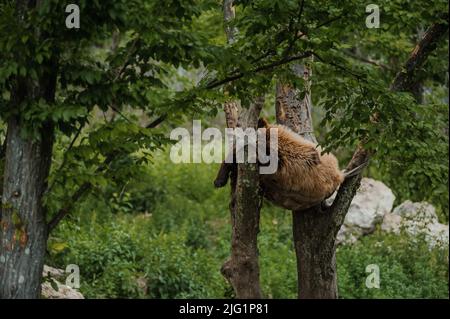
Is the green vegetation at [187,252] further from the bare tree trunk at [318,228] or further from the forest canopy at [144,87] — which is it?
the forest canopy at [144,87]

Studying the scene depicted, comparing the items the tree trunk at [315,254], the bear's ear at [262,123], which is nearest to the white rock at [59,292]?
the tree trunk at [315,254]

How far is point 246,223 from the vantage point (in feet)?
22.9

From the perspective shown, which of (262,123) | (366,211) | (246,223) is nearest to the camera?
(246,223)

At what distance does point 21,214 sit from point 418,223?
1071cm

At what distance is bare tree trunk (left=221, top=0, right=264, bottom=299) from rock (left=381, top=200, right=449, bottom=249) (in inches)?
292

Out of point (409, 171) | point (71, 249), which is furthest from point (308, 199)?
point (71, 249)

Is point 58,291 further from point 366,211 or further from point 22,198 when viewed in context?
point 366,211

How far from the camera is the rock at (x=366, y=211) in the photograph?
1490 centimetres

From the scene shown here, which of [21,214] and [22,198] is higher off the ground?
[22,198]

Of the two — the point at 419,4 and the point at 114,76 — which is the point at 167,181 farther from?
the point at 114,76

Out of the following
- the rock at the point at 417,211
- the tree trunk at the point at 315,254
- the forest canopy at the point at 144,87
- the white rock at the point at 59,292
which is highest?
the rock at the point at 417,211

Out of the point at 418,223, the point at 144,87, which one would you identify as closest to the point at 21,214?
the point at 144,87

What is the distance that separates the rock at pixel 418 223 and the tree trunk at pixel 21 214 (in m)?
9.50
